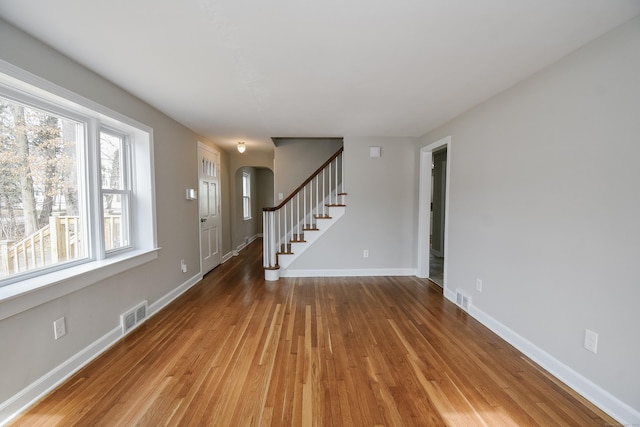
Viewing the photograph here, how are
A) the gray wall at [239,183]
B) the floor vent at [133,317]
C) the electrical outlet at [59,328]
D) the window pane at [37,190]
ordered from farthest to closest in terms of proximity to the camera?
the gray wall at [239,183]
the floor vent at [133,317]
the electrical outlet at [59,328]
the window pane at [37,190]

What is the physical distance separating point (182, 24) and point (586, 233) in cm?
288

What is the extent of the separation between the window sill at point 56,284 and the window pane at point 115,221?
176 mm

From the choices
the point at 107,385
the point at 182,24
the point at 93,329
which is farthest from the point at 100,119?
the point at 107,385

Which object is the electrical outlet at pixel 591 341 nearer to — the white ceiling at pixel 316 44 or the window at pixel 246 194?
the white ceiling at pixel 316 44

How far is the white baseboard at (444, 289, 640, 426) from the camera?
1.50 m

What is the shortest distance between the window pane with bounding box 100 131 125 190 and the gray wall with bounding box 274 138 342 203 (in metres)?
2.86

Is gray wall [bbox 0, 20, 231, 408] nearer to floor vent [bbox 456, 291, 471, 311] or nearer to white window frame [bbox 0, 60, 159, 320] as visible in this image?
white window frame [bbox 0, 60, 159, 320]

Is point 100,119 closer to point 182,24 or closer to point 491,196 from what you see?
point 182,24

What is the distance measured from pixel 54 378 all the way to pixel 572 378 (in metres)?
3.58

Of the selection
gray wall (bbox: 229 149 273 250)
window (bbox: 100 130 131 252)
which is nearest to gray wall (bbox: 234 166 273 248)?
gray wall (bbox: 229 149 273 250)

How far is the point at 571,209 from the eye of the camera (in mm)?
1823

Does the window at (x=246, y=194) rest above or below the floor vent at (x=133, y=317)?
above

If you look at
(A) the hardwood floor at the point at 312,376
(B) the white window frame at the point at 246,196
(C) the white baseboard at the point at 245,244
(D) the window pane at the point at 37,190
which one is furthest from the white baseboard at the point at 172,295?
(B) the white window frame at the point at 246,196

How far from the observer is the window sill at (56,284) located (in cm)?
151
